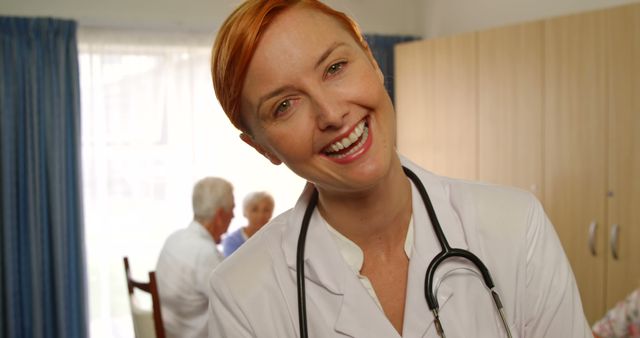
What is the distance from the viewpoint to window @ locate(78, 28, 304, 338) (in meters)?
3.85

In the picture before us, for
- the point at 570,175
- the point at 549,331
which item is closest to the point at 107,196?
the point at 570,175

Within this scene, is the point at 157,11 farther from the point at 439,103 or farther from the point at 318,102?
the point at 318,102

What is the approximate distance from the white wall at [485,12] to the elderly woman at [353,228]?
2.64 m

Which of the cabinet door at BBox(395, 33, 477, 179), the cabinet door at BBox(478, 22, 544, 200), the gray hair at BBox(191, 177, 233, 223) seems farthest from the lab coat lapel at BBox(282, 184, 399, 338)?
the cabinet door at BBox(395, 33, 477, 179)

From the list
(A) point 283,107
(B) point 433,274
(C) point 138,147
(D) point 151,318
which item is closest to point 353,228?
(B) point 433,274

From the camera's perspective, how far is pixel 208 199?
294 centimetres

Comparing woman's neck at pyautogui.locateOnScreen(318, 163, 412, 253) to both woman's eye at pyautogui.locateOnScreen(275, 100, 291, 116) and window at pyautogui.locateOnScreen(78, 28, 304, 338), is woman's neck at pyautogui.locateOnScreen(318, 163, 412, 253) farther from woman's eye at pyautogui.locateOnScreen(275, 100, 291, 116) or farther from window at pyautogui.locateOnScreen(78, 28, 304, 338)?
window at pyautogui.locateOnScreen(78, 28, 304, 338)

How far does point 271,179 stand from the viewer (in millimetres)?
4297

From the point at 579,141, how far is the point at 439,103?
110cm

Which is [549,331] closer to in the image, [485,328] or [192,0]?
[485,328]

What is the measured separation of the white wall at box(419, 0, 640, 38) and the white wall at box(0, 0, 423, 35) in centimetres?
36

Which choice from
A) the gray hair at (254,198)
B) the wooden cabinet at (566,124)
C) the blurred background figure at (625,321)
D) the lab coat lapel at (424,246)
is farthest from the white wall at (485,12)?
the lab coat lapel at (424,246)

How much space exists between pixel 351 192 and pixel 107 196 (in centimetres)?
329

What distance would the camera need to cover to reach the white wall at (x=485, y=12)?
3.42 meters
